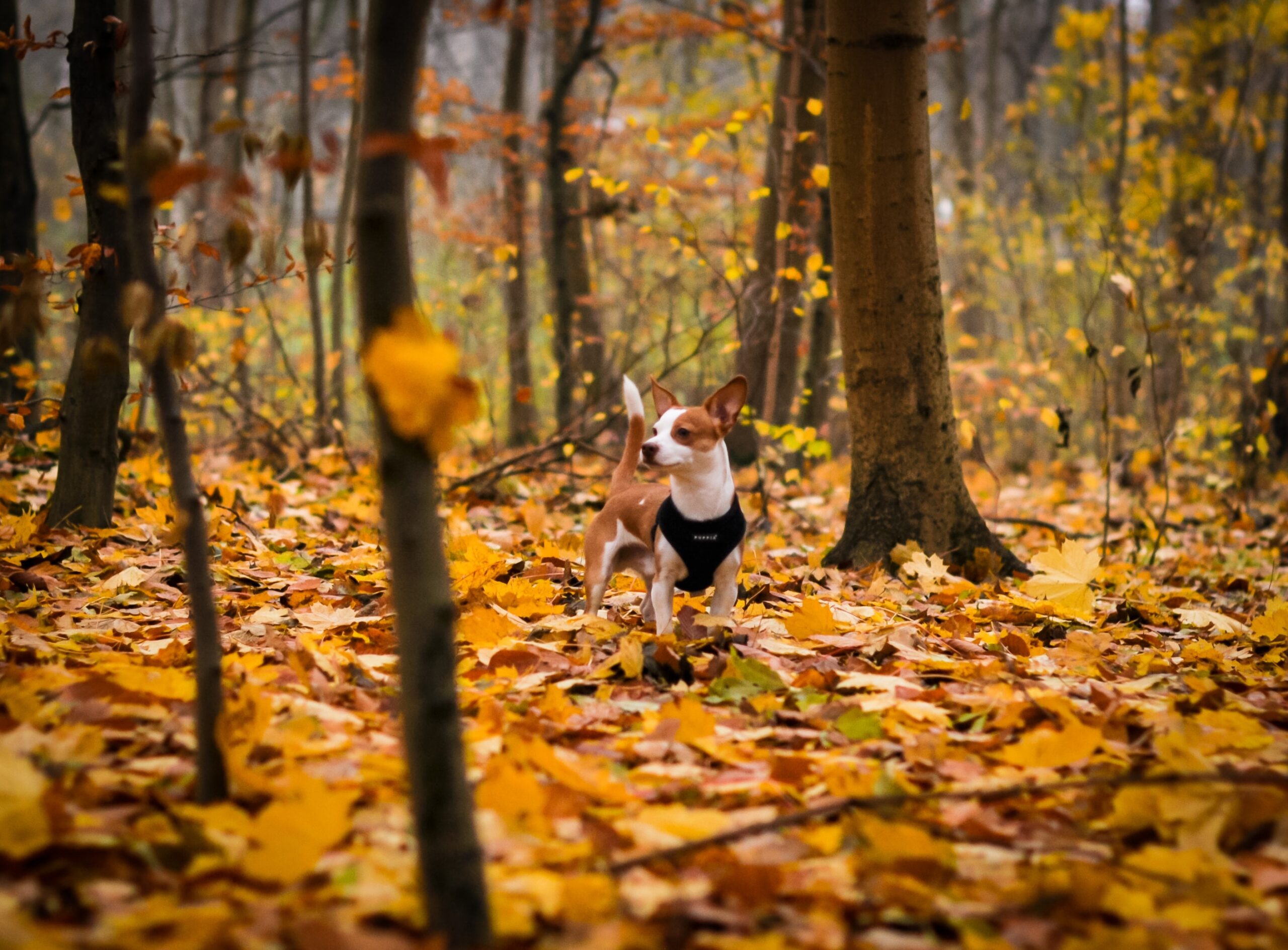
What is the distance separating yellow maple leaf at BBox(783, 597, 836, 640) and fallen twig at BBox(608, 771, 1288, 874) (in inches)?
44.9

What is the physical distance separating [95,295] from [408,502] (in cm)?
303

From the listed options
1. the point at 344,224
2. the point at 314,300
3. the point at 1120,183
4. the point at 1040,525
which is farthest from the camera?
the point at 344,224

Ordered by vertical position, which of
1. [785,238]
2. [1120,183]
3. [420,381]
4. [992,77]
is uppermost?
[992,77]

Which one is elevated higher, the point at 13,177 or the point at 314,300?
the point at 13,177

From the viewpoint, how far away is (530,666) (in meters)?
2.72

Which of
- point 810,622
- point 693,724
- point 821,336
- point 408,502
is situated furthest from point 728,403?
point 821,336

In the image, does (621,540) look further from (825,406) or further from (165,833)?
(825,406)

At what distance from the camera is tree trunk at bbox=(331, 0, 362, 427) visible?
27.4ft

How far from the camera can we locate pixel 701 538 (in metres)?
3.44

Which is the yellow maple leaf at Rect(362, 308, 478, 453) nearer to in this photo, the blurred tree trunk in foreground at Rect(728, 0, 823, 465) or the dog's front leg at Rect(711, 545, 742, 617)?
the dog's front leg at Rect(711, 545, 742, 617)

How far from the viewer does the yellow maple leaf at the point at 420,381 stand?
48.9 inches

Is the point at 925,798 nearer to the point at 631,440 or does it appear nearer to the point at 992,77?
the point at 631,440

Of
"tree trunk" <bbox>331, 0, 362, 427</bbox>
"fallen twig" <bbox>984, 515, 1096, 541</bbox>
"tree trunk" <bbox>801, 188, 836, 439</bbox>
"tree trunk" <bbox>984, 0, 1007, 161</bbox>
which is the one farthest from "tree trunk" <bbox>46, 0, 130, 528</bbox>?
"tree trunk" <bbox>984, 0, 1007, 161</bbox>

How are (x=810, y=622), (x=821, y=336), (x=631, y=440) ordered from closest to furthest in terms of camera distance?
(x=810, y=622)
(x=631, y=440)
(x=821, y=336)
